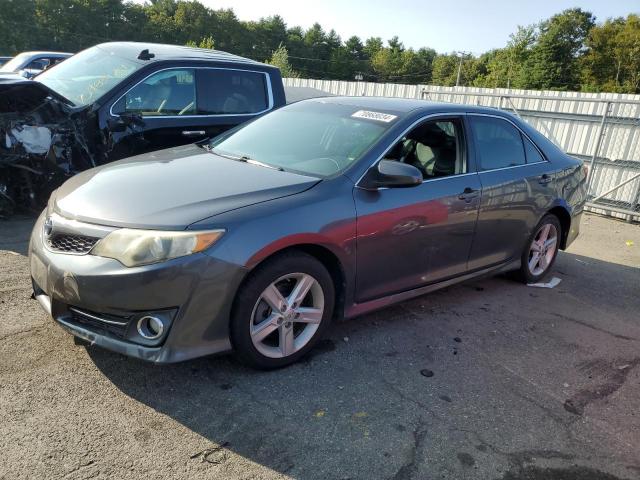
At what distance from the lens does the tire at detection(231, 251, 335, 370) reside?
2.80 m

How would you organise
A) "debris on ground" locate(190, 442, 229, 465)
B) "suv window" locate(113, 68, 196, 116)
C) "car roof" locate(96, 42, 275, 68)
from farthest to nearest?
"car roof" locate(96, 42, 275, 68), "suv window" locate(113, 68, 196, 116), "debris on ground" locate(190, 442, 229, 465)

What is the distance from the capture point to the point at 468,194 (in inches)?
157

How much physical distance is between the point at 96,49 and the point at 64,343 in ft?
15.1

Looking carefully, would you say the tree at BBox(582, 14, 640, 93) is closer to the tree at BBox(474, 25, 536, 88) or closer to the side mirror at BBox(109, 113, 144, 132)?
the tree at BBox(474, 25, 536, 88)

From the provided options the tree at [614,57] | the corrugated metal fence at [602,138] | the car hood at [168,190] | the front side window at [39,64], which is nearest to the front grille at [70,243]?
the car hood at [168,190]

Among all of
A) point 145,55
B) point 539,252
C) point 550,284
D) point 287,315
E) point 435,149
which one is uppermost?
point 145,55

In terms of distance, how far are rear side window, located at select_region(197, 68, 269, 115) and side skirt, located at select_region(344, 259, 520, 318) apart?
11.2 feet

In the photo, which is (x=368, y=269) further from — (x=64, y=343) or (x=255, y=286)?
(x=64, y=343)

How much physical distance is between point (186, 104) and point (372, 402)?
4.19m

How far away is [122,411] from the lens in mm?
2576

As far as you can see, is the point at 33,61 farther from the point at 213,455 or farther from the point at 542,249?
the point at 213,455

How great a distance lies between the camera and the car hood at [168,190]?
106 inches

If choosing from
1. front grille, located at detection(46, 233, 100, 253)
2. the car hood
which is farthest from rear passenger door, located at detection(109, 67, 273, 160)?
front grille, located at detection(46, 233, 100, 253)

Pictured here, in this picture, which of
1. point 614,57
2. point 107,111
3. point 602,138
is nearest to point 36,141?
point 107,111
